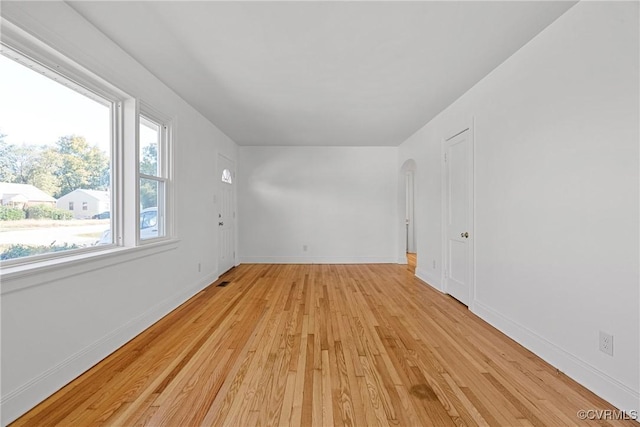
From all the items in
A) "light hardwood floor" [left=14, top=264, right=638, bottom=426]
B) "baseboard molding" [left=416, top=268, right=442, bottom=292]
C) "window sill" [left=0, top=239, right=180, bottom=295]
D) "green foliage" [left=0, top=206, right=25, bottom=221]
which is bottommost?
"light hardwood floor" [left=14, top=264, right=638, bottom=426]

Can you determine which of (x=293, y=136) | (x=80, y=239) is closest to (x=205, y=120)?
(x=293, y=136)

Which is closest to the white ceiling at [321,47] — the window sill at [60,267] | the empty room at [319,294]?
the empty room at [319,294]

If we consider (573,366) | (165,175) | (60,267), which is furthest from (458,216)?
(60,267)

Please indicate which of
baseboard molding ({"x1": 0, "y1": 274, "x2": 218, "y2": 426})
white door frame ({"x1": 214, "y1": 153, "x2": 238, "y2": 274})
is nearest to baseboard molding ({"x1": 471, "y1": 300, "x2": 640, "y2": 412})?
baseboard molding ({"x1": 0, "y1": 274, "x2": 218, "y2": 426})

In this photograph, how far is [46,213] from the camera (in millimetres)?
1821

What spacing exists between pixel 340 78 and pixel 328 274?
332cm

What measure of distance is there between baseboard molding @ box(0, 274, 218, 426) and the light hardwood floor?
6 cm

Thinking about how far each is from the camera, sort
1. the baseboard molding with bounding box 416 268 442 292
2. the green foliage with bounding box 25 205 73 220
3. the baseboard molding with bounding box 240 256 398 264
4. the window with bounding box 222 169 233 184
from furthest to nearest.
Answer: the baseboard molding with bounding box 240 256 398 264 → the window with bounding box 222 169 233 184 → the baseboard molding with bounding box 416 268 442 292 → the green foliage with bounding box 25 205 73 220

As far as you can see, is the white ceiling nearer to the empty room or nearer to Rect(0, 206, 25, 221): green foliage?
the empty room

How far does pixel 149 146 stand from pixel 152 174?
0.30m

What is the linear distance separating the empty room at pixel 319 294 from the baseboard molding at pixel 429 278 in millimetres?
394

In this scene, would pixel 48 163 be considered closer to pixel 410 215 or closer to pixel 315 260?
pixel 315 260

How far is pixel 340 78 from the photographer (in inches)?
111

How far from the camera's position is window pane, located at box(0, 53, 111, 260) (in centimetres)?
161
